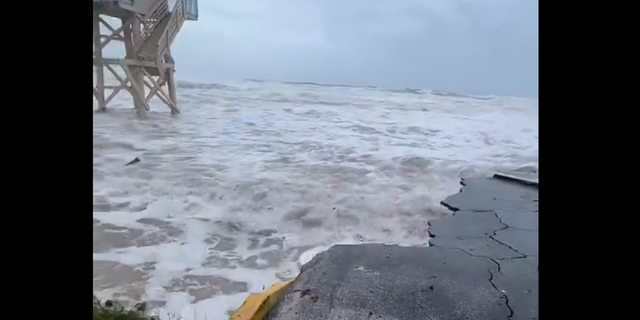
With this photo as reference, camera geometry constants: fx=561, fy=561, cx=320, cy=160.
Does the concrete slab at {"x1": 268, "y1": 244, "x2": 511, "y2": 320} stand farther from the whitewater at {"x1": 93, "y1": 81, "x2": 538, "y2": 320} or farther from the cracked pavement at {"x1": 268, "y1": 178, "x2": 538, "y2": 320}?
the whitewater at {"x1": 93, "y1": 81, "x2": 538, "y2": 320}

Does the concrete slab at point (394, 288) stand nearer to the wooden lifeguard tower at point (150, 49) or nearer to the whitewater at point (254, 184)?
the whitewater at point (254, 184)

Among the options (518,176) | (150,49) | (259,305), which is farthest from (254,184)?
(150,49)

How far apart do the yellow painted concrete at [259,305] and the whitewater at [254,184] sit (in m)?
0.16

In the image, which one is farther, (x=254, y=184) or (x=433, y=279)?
(x=254, y=184)

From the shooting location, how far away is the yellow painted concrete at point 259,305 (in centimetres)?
193

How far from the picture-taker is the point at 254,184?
183 inches

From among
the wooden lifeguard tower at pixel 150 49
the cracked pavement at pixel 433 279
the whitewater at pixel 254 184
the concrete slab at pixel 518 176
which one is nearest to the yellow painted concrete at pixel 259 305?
the cracked pavement at pixel 433 279

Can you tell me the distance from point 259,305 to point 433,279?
0.68 metres

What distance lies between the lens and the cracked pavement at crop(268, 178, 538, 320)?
6.08ft

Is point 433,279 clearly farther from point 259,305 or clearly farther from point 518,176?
point 518,176
